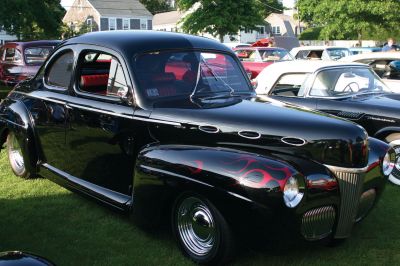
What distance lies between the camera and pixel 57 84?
5.24 metres

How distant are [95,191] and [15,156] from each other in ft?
7.18

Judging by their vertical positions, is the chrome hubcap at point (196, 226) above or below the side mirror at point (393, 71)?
below

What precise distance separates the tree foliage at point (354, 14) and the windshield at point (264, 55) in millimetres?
14440

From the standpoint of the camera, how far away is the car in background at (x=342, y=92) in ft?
19.4

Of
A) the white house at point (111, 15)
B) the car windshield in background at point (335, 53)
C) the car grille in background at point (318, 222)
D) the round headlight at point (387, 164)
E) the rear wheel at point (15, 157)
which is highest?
the white house at point (111, 15)

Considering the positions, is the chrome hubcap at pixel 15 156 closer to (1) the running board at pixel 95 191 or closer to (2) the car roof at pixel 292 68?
(1) the running board at pixel 95 191

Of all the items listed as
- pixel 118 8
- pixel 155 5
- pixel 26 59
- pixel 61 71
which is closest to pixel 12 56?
pixel 26 59

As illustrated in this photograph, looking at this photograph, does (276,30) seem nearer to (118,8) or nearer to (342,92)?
(118,8)

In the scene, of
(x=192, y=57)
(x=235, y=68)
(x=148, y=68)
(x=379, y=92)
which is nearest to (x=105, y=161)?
(x=148, y=68)

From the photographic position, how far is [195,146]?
3.89 metres

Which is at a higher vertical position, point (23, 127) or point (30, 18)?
point (30, 18)

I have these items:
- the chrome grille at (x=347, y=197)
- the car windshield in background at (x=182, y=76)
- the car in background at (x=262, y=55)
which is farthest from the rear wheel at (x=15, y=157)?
the car in background at (x=262, y=55)

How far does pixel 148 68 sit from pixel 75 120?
0.98m

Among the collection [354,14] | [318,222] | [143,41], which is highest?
[354,14]
